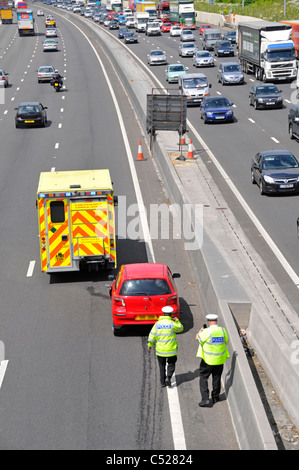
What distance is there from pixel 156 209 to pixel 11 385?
1373cm

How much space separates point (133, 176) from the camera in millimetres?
32969

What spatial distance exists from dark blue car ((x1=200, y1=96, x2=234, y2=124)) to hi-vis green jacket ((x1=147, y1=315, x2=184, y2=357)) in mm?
32651

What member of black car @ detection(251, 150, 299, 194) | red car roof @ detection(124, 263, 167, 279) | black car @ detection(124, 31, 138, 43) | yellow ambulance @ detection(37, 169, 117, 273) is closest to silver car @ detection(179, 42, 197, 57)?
black car @ detection(124, 31, 138, 43)

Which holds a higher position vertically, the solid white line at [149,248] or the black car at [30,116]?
the solid white line at [149,248]

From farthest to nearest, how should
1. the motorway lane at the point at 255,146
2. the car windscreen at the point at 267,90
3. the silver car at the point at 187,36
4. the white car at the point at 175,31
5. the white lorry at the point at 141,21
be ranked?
the white lorry at the point at 141,21 < the white car at the point at 175,31 < the silver car at the point at 187,36 < the car windscreen at the point at 267,90 < the motorway lane at the point at 255,146

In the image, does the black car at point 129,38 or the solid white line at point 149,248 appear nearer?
the solid white line at point 149,248

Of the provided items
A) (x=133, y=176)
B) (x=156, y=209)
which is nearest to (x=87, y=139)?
(x=133, y=176)

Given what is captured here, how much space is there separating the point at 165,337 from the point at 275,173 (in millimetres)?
16487

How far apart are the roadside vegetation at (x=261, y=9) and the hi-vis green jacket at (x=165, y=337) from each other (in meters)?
92.0

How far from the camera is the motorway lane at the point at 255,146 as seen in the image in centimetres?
2366

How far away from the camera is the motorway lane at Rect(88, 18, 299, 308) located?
23656 millimetres

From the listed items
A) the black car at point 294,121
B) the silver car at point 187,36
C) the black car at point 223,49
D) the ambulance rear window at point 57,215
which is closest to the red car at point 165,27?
the silver car at point 187,36

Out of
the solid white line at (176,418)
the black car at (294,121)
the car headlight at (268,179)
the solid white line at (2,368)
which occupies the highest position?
the solid white line at (176,418)

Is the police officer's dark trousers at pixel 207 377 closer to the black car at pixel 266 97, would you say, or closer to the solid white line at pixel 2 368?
the solid white line at pixel 2 368
